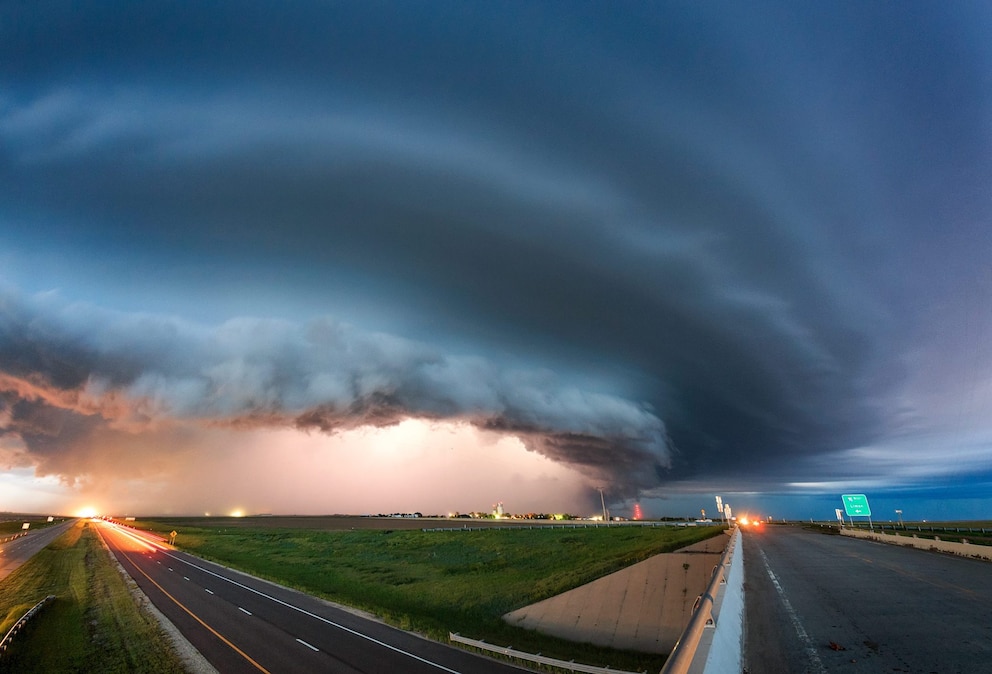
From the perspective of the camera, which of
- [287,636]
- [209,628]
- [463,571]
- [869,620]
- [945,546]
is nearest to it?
[869,620]

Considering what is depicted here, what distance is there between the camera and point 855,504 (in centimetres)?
7050

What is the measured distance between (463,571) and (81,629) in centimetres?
3371

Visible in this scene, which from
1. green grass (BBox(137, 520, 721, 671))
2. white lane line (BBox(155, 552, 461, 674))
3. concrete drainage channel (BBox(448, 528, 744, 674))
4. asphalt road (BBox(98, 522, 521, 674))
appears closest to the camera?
concrete drainage channel (BBox(448, 528, 744, 674))

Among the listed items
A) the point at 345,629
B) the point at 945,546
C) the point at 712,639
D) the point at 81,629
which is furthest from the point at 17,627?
the point at 945,546

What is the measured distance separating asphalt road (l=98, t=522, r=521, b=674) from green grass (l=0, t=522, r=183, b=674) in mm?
2064

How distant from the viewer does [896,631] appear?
39.2 ft

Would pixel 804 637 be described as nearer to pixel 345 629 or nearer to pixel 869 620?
pixel 869 620

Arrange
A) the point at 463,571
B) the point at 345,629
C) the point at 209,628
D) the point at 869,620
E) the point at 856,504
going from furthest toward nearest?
the point at 856,504
the point at 463,571
the point at 345,629
the point at 209,628
the point at 869,620

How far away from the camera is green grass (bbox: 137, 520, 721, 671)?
3250cm

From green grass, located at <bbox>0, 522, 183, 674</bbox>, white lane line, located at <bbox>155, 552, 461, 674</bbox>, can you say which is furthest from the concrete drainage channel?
green grass, located at <bbox>0, 522, 183, 674</bbox>

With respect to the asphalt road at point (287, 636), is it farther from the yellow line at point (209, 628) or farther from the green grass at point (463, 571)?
the green grass at point (463, 571)

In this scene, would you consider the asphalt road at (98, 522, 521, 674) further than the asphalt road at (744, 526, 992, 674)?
Yes

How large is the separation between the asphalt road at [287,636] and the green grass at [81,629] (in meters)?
2.06

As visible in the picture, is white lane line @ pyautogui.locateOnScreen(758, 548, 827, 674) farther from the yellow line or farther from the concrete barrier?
the yellow line
